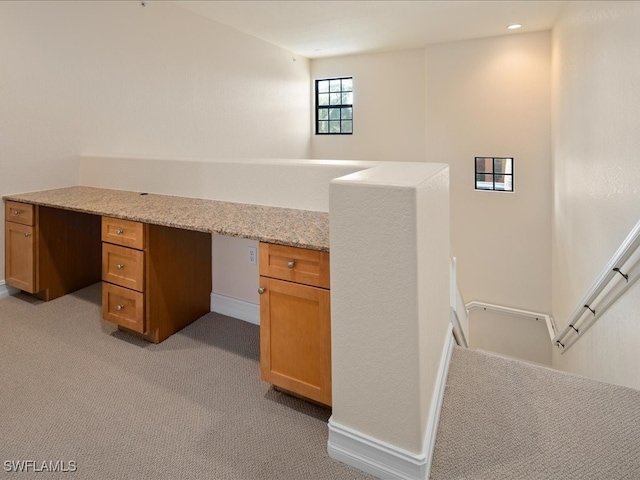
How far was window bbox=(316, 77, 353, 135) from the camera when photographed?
696cm

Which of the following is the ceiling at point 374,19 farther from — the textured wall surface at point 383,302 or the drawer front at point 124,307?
the textured wall surface at point 383,302

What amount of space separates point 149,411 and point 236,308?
101cm

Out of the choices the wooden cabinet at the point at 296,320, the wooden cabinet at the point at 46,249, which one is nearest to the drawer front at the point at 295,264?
the wooden cabinet at the point at 296,320

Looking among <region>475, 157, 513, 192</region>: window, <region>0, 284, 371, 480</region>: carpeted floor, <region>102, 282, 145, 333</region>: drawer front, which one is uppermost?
<region>475, 157, 513, 192</region>: window

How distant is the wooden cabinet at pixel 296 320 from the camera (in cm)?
157

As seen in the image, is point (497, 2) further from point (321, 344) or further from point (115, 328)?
point (115, 328)

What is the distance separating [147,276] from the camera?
7.18ft

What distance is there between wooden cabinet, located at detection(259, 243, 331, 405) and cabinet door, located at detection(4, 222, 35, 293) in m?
2.06

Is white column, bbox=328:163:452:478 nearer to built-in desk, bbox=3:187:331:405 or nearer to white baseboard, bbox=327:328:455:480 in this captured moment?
white baseboard, bbox=327:328:455:480

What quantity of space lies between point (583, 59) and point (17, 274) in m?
4.83

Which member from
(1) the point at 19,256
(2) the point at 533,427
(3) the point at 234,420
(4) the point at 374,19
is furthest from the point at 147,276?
(4) the point at 374,19

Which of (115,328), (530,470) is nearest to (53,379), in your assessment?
(115,328)

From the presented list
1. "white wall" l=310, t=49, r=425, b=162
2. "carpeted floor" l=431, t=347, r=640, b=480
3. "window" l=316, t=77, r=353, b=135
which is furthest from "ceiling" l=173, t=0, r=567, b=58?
"carpeted floor" l=431, t=347, r=640, b=480

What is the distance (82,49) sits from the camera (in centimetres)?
342
